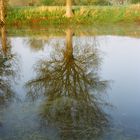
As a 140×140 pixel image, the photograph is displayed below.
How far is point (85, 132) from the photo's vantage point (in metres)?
9.95

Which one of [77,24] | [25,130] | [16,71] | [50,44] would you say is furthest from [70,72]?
[77,24]

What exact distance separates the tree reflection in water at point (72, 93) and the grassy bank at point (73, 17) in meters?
16.7

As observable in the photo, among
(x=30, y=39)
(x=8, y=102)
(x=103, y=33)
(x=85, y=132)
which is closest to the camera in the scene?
(x=85, y=132)

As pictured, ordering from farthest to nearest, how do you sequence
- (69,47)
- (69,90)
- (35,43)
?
(35,43) < (69,47) < (69,90)

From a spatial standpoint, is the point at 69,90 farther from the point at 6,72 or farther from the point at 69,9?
the point at 69,9

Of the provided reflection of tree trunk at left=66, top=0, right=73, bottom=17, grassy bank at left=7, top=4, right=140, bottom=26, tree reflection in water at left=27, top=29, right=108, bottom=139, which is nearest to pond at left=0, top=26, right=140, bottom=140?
tree reflection in water at left=27, top=29, right=108, bottom=139

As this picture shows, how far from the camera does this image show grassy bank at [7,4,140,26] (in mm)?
36594

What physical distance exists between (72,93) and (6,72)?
4.11m

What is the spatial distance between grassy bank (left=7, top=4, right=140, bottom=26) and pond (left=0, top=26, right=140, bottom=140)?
12.1 m

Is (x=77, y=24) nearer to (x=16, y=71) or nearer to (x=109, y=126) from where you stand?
(x=16, y=71)

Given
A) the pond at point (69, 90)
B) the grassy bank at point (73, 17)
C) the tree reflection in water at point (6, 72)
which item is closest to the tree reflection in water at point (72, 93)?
the pond at point (69, 90)

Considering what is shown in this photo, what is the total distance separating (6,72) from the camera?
54.0 feet

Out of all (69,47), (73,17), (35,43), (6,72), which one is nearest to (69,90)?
(6,72)

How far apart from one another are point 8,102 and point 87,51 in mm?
9436
